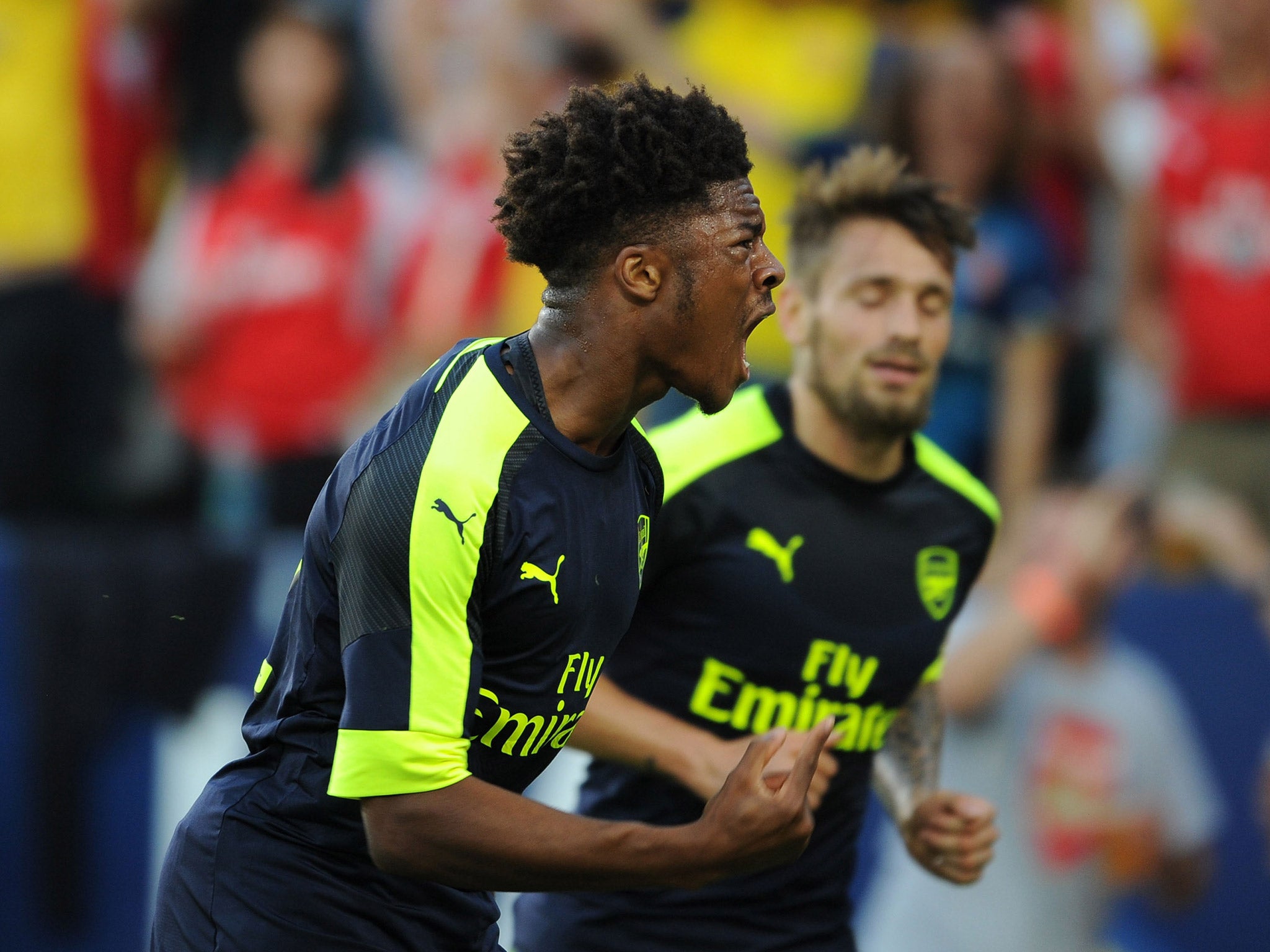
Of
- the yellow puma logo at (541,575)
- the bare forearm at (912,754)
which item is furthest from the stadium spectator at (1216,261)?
the yellow puma logo at (541,575)

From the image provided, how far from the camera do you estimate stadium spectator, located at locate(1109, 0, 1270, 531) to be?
5.62 m

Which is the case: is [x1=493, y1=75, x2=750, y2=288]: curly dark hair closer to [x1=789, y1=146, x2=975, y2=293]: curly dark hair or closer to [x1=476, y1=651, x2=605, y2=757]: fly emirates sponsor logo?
[x1=476, y1=651, x2=605, y2=757]: fly emirates sponsor logo

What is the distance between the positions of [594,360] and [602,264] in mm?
149

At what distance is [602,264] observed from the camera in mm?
2303

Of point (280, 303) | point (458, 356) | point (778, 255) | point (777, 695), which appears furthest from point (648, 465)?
point (280, 303)

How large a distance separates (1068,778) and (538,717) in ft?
11.8

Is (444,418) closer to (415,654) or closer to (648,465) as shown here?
(415,654)

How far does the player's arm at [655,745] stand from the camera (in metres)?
3.00

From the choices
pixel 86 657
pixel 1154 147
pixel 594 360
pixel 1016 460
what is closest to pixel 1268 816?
pixel 1016 460

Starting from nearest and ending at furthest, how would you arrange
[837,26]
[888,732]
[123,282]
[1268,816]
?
[888,732] → [1268,816] → [837,26] → [123,282]

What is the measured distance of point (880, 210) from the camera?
3.42m

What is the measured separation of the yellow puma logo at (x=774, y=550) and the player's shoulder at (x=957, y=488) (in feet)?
1.39

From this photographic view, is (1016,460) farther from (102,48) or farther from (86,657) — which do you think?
(102,48)

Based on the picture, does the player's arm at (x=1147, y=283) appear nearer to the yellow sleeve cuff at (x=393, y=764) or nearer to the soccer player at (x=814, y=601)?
the soccer player at (x=814, y=601)
